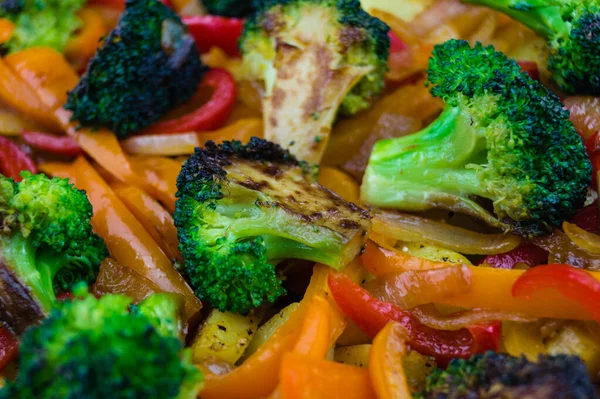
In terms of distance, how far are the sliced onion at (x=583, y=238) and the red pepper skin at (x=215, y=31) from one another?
2302mm

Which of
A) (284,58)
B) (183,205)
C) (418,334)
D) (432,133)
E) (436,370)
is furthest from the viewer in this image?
A: (284,58)

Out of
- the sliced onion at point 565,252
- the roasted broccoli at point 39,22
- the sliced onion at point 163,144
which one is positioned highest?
the roasted broccoli at point 39,22

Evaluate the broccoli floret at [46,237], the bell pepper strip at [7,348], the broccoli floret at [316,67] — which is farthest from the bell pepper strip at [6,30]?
the bell pepper strip at [7,348]

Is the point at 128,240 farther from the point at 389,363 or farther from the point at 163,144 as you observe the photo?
the point at 389,363

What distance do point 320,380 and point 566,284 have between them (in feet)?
3.19

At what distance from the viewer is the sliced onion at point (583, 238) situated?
2580 mm

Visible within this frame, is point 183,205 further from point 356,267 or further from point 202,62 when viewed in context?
point 202,62

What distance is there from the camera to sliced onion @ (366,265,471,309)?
94.1 inches

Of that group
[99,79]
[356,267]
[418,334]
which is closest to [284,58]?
[99,79]

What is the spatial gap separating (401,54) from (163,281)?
193cm

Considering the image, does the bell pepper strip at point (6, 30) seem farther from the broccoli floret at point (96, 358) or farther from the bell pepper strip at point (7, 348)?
the broccoli floret at point (96, 358)

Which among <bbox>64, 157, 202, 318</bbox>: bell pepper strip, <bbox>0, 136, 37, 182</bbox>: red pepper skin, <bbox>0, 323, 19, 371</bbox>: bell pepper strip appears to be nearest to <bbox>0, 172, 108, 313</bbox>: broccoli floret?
<bbox>64, 157, 202, 318</bbox>: bell pepper strip

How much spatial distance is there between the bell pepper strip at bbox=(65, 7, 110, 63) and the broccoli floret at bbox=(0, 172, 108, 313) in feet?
4.49

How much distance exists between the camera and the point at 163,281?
275cm
